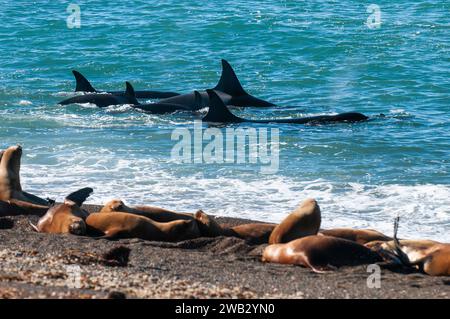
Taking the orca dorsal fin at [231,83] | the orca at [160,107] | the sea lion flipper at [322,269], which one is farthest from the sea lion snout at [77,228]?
the orca dorsal fin at [231,83]

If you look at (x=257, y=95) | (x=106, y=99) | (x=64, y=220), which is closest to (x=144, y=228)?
(x=64, y=220)

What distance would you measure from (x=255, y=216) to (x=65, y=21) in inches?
787

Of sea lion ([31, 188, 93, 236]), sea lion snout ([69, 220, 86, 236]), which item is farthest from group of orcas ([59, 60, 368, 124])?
sea lion snout ([69, 220, 86, 236])

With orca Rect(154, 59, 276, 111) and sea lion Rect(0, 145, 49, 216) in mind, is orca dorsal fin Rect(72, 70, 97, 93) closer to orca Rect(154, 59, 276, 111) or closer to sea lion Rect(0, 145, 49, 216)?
orca Rect(154, 59, 276, 111)

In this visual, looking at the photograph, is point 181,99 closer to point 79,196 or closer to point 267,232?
point 79,196

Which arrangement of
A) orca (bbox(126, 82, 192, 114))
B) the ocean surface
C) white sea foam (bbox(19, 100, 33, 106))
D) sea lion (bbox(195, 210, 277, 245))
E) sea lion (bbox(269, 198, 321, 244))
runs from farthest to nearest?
white sea foam (bbox(19, 100, 33, 106)) < orca (bbox(126, 82, 192, 114)) < the ocean surface < sea lion (bbox(195, 210, 277, 245)) < sea lion (bbox(269, 198, 321, 244))

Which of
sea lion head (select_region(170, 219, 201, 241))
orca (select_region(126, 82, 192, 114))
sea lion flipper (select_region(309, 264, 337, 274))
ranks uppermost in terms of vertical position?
sea lion flipper (select_region(309, 264, 337, 274))

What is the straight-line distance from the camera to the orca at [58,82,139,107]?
18.8m

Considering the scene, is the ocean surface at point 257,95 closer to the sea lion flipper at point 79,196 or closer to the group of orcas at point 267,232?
the sea lion flipper at point 79,196

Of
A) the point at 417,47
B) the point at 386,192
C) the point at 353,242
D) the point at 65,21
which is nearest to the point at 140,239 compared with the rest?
the point at 353,242

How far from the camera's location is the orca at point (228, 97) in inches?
740

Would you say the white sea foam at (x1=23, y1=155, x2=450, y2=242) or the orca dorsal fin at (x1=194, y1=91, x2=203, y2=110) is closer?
the white sea foam at (x1=23, y1=155, x2=450, y2=242)

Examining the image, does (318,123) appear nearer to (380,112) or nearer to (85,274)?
(380,112)

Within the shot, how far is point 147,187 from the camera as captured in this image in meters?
12.8
